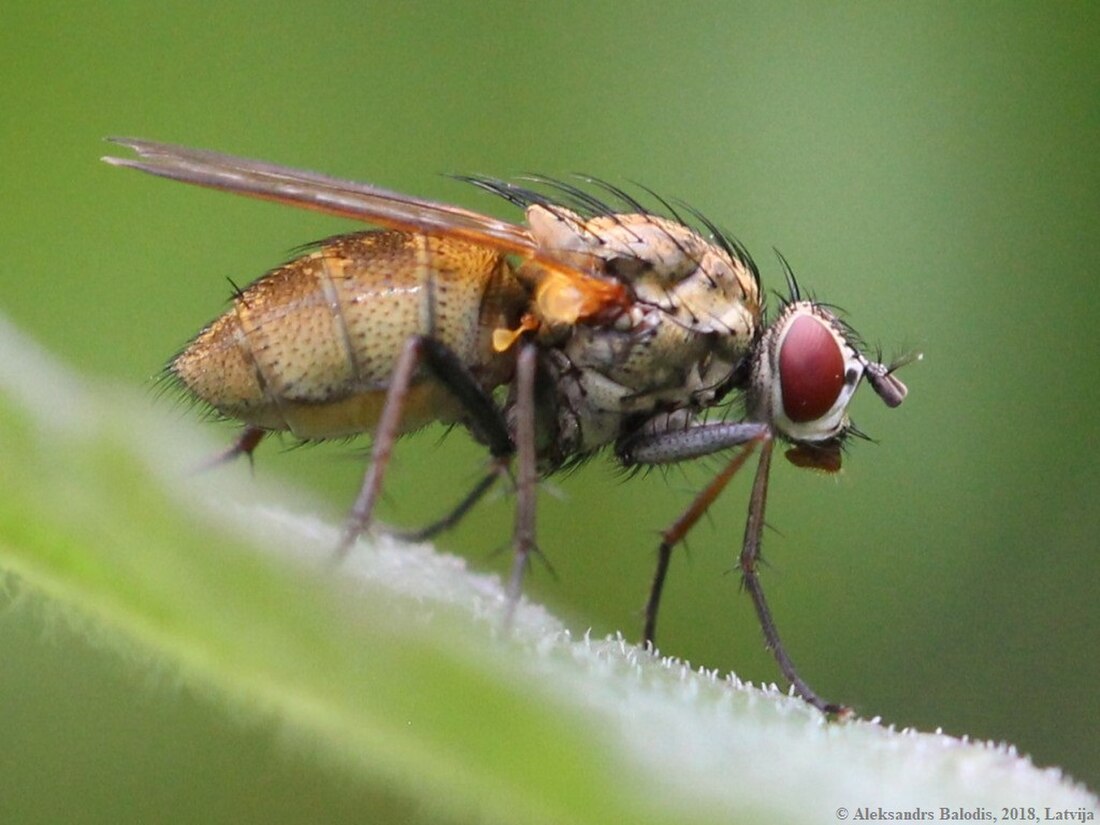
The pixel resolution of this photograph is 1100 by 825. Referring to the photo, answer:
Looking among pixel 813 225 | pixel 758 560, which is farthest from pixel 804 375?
pixel 813 225

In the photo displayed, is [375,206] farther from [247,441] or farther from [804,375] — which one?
[804,375]

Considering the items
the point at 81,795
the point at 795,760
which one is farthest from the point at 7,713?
the point at 795,760

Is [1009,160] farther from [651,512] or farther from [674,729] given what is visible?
[674,729]

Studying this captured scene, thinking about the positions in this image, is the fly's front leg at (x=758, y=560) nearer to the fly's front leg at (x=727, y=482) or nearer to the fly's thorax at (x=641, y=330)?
the fly's front leg at (x=727, y=482)

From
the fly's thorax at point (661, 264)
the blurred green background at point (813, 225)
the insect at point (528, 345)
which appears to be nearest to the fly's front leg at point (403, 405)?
the insect at point (528, 345)

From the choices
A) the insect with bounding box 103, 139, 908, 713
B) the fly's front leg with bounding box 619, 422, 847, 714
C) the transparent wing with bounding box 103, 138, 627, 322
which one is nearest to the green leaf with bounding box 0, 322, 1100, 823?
the insect with bounding box 103, 139, 908, 713

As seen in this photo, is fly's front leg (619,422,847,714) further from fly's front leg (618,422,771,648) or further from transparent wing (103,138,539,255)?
A: transparent wing (103,138,539,255)

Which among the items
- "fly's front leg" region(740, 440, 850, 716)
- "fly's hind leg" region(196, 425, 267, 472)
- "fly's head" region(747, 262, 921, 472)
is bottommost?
"fly's hind leg" region(196, 425, 267, 472)
